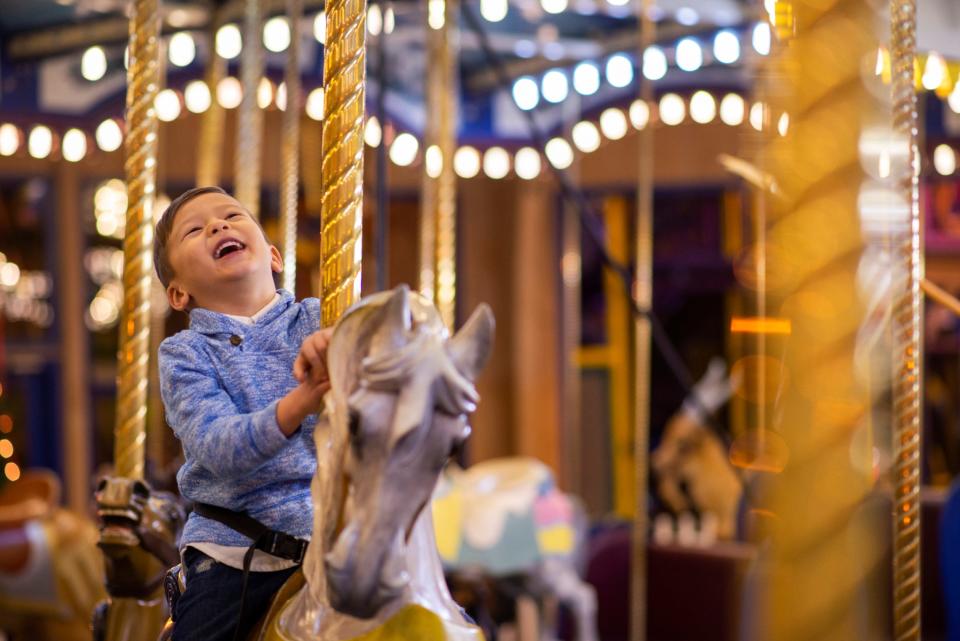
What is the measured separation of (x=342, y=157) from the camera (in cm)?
124

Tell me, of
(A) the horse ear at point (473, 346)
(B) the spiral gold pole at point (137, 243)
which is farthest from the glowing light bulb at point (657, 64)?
(A) the horse ear at point (473, 346)

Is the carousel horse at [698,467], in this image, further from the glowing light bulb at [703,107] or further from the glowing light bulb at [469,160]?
the glowing light bulb at [469,160]

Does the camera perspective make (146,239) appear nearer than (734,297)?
Yes

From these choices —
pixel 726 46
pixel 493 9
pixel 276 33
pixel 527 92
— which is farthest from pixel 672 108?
pixel 276 33

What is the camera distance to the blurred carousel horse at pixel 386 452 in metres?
0.91

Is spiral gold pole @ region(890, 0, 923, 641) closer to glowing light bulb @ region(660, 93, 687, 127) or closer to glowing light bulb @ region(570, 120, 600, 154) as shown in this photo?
glowing light bulb @ region(660, 93, 687, 127)

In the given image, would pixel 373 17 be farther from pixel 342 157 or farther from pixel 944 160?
pixel 342 157

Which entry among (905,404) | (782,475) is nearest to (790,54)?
(782,475)

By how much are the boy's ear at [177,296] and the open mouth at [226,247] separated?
0.07 metres

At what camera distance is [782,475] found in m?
0.69

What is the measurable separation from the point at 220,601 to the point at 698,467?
15.9 feet

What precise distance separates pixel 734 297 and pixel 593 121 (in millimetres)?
Answer: 1247

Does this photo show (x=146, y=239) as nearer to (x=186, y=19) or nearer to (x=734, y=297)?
(x=186, y=19)

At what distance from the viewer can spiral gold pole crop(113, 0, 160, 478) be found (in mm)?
1932
